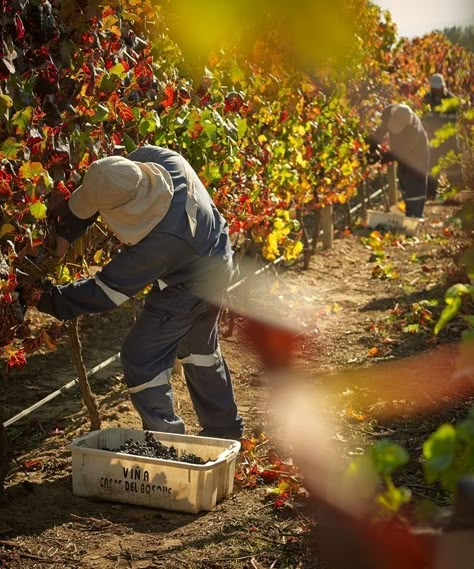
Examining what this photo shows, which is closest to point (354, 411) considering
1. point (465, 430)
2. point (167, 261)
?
point (167, 261)

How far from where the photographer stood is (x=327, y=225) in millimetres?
10547

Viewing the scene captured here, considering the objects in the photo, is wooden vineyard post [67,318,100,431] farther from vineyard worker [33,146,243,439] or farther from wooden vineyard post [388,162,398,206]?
wooden vineyard post [388,162,398,206]

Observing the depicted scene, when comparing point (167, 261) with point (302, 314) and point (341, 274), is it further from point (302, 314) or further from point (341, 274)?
point (341, 274)

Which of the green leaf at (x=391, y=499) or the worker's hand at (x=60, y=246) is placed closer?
the green leaf at (x=391, y=499)

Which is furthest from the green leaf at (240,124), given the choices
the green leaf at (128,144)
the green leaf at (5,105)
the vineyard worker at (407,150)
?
the vineyard worker at (407,150)

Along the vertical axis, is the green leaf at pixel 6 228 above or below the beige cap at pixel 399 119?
below

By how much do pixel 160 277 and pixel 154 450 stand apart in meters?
0.85

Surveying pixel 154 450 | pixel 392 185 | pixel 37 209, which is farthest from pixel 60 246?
pixel 392 185

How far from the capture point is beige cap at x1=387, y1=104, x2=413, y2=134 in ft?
39.7

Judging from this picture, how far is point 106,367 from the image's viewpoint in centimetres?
617

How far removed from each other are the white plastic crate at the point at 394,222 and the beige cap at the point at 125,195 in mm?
7783

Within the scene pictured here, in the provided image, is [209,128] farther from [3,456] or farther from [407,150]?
[407,150]

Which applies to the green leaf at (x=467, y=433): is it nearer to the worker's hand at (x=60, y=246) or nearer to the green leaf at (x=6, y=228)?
the green leaf at (x=6, y=228)

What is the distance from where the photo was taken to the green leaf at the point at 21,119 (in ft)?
11.0
